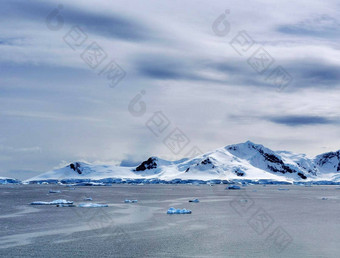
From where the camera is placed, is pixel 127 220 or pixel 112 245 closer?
pixel 112 245

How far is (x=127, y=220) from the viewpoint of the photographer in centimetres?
4769

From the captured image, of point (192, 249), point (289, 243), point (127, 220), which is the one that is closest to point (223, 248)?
point (192, 249)

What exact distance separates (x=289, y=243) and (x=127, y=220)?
20.4m

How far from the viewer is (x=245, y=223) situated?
46844 millimetres

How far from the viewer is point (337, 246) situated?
32000mm

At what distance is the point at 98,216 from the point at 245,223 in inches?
706

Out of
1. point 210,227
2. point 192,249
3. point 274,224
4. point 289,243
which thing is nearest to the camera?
point 192,249

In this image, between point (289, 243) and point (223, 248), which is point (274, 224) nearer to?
point (289, 243)

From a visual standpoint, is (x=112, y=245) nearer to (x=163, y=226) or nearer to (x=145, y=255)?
(x=145, y=255)

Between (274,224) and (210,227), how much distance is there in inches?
324

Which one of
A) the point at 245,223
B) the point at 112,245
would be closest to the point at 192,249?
the point at 112,245

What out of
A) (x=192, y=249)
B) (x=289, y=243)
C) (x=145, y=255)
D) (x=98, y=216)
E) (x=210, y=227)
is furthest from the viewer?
(x=98, y=216)

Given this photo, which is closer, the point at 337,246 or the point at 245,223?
the point at 337,246

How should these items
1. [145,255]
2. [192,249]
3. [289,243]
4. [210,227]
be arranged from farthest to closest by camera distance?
[210,227] → [289,243] → [192,249] → [145,255]
